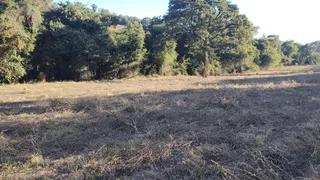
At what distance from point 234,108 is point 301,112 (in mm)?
1382

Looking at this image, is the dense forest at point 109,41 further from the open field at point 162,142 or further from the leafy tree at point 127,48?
the open field at point 162,142

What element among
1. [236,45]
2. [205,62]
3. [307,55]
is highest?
[236,45]

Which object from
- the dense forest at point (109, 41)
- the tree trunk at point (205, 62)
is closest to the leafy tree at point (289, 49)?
the dense forest at point (109, 41)

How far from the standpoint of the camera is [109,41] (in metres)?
15.9

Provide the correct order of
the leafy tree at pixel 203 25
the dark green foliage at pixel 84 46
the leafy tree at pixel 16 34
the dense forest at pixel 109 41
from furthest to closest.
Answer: the leafy tree at pixel 203 25
the dark green foliage at pixel 84 46
the dense forest at pixel 109 41
the leafy tree at pixel 16 34

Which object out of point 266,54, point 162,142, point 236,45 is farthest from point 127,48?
point 266,54

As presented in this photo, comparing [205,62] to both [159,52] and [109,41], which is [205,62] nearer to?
[159,52]

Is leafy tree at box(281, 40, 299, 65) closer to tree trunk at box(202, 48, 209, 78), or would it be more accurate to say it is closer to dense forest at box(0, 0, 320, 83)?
dense forest at box(0, 0, 320, 83)

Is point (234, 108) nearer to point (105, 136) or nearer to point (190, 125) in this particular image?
point (190, 125)

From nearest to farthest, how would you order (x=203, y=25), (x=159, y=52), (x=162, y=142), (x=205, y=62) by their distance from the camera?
(x=162, y=142) → (x=159, y=52) → (x=203, y=25) → (x=205, y=62)

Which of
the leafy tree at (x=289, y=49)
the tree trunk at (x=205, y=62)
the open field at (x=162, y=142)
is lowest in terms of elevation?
the open field at (x=162, y=142)

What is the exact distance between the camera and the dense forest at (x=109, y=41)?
13.0 m

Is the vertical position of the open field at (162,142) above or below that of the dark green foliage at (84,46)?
below

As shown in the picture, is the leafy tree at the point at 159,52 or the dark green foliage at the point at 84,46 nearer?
the dark green foliage at the point at 84,46
